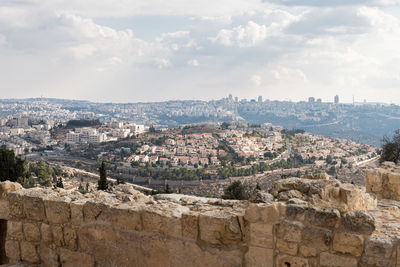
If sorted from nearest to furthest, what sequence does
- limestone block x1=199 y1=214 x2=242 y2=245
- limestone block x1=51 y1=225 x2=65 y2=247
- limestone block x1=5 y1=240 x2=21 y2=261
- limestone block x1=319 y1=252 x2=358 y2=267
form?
limestone block x1=319 y1=252 x2=358 y2=267
limestone block x1=199 y1=214 x2=242 y2=245
limestone block x1=51 y1=225 x2=65 y2=247
limestone block x1=5 y1=240 x2=21 y2=261

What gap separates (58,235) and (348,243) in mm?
2908

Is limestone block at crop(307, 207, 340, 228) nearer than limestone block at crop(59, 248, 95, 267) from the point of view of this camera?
Yes

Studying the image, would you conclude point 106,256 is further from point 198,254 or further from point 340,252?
point 340,252

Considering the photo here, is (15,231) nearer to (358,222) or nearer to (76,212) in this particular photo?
(76,212)

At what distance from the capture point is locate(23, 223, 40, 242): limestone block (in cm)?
385

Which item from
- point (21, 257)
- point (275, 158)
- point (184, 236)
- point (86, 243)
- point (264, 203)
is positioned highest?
point (264, 203)

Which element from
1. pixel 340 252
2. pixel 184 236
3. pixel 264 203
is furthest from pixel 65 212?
pixel 340 252

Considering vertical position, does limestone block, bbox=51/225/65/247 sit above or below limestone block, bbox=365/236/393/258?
below

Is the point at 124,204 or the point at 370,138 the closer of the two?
the point at 124,204

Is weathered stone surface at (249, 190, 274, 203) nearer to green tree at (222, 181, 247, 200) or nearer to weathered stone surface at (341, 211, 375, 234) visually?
weathered stone surface at (341, 211, 375, 234)

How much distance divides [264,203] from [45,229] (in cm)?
245

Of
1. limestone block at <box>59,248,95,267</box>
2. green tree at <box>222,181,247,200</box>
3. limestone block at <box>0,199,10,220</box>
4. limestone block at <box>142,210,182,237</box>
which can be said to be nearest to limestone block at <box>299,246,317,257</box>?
limestone block at <box>142,210,182,237</box>

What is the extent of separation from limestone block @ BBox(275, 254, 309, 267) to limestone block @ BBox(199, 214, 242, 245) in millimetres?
365

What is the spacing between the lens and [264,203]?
295 centimetres
